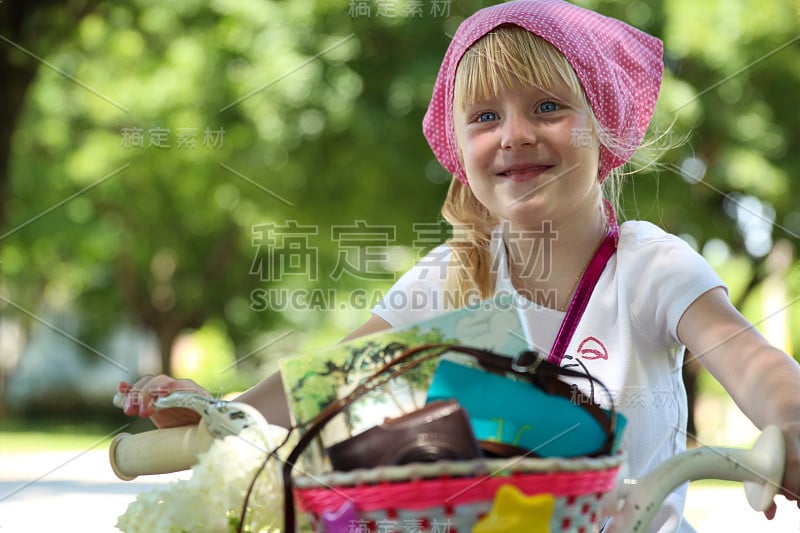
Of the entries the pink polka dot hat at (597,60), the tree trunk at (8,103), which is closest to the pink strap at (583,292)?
the pink polka dot hat at (597,60)

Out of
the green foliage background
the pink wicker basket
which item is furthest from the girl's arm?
the green foliage background

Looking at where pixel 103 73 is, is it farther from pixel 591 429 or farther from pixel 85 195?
pixel 591 429

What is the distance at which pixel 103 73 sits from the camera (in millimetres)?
8273

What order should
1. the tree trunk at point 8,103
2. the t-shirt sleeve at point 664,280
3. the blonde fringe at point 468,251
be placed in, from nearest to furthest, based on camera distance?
the t-shirt sleeve at point 664,280 < the blonde fringe at point 468,251 < the tree trunk at point 8,103

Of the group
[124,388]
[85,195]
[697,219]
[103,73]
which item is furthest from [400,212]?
[124,388]

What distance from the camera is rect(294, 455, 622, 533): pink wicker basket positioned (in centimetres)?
78

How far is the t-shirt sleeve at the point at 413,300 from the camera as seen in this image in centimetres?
172

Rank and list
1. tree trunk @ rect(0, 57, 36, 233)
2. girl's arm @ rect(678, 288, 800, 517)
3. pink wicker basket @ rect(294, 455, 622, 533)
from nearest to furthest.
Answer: pink wicker basket @ rect(294, 455, 622, 533), girl's arm @ rect(678, 288, 800, 517), tree trunk @ rect(0, 57, 36, 233)

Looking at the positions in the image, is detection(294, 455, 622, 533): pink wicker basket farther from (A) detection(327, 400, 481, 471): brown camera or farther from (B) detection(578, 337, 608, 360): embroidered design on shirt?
(B) detection(578, 337, 608, 360): embroidered design on shirt

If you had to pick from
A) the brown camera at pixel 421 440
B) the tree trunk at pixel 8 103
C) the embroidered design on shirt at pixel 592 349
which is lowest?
the brown camera at pixel 421 440

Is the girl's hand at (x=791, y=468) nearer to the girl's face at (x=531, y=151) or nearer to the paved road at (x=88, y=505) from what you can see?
the girl's face at (x=531, y=151)

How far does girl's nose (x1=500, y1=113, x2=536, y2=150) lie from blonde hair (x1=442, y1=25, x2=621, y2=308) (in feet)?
0.19

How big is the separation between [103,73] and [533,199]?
7559 millimetres

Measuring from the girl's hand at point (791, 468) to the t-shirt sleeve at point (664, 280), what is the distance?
46cm
